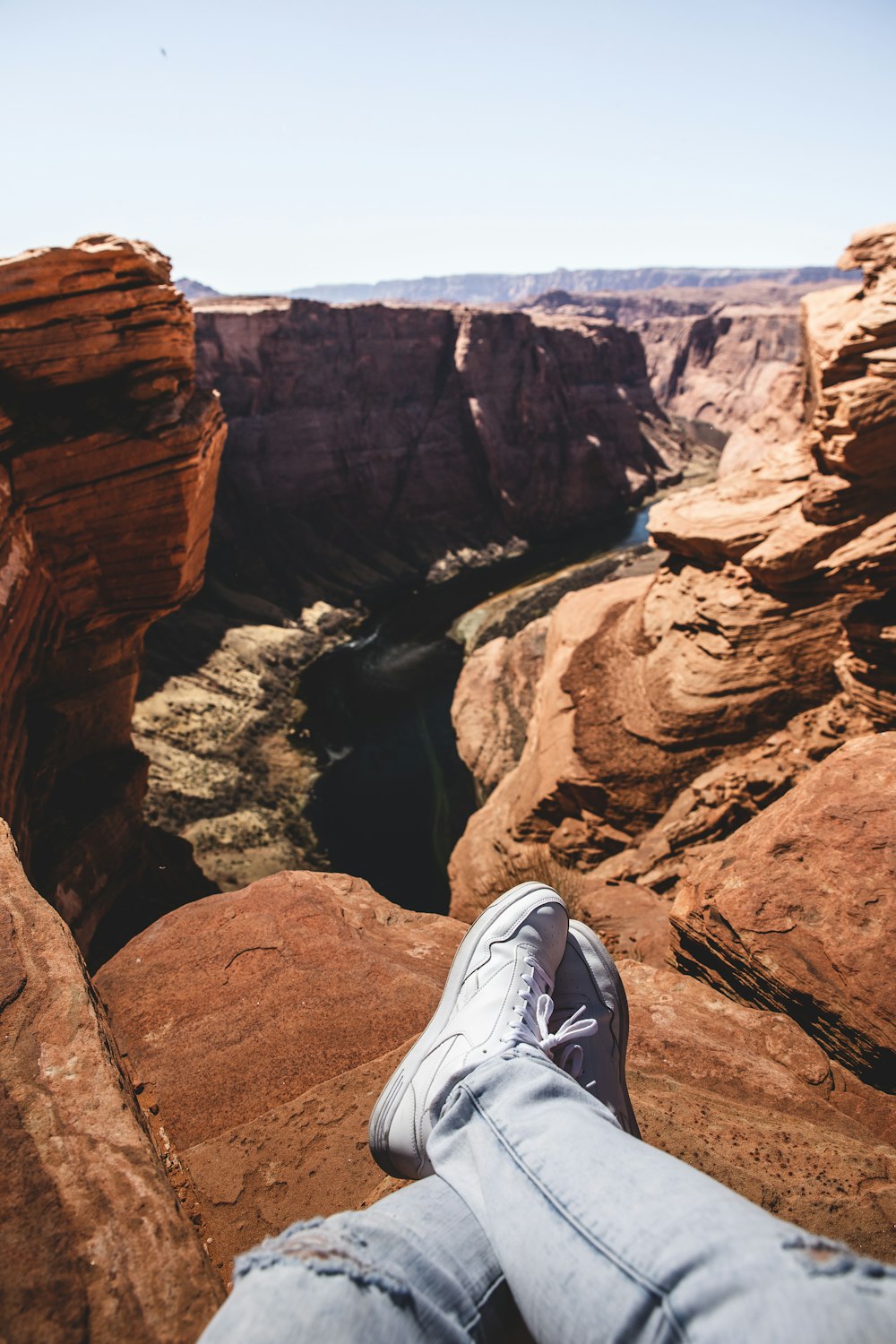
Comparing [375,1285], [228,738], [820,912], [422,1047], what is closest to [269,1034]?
[422,1047]

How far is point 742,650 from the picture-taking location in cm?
936

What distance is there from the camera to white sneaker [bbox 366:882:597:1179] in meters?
2.18

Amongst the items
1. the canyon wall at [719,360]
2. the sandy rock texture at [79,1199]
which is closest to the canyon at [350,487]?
the sandy rock texture at [79,1199]

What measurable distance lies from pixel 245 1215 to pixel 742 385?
84.8 metres

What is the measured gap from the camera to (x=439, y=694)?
25.8m

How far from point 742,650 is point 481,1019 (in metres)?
8.02

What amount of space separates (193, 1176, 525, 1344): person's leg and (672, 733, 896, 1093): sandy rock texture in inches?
109

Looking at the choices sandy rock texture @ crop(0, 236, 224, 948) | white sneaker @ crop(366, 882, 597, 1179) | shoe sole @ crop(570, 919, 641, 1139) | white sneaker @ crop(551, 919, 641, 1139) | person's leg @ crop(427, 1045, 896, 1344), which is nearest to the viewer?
person's leg @ crop(427, 1045, 896, 1344)

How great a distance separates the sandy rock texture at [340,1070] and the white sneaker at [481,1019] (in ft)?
1.73

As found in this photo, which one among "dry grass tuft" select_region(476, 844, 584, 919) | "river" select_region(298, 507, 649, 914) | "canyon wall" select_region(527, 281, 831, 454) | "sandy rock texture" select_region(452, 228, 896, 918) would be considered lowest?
"river" select_region(298, 507, 649, 914)

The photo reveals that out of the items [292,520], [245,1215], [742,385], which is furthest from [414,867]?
[742,385]

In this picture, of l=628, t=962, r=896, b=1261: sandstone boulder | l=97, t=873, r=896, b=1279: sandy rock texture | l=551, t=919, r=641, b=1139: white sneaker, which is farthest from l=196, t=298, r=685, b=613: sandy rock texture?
l=551, t=919, r=641, b=1139: white sneaker

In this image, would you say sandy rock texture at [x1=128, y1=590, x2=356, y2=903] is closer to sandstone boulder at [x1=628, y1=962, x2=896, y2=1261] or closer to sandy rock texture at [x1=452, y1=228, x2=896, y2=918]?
sandy rock texture at [x1=452, y1=228, x2=896, y2=918]

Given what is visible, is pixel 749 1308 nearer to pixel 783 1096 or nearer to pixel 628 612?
pixel 783 1096
